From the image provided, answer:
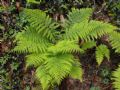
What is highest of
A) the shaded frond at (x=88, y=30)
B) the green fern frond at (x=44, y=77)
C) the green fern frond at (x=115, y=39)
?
the shaded frond at (x=88, y=30)

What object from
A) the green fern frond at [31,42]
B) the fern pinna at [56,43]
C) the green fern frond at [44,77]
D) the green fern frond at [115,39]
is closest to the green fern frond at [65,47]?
the fern pinna at [56,43]

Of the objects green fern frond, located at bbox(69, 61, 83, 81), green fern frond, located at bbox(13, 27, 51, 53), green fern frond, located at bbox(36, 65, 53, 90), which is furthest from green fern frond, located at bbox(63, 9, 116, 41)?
green fern frond, located at bbox(36, 65, 53, 90)

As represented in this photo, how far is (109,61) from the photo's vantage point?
6.12 meters

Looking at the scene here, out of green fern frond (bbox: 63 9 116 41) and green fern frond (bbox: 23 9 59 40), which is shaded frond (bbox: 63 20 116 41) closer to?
green fern frond (bbox: 63 9 116 41)

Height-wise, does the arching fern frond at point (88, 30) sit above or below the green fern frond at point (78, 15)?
below

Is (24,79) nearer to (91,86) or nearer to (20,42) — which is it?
(20,42)

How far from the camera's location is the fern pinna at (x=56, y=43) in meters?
5.33

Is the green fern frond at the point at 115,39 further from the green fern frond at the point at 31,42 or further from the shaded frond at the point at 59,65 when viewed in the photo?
the green fern frond at the point at 31,42

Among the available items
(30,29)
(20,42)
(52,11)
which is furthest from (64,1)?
(20,42)

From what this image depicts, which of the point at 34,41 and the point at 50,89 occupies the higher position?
the point at 34,41

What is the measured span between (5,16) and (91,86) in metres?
2.50

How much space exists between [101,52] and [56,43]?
0.94 metres

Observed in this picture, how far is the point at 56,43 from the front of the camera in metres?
5.93

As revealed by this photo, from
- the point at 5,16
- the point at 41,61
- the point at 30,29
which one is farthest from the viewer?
the point at 5,16
